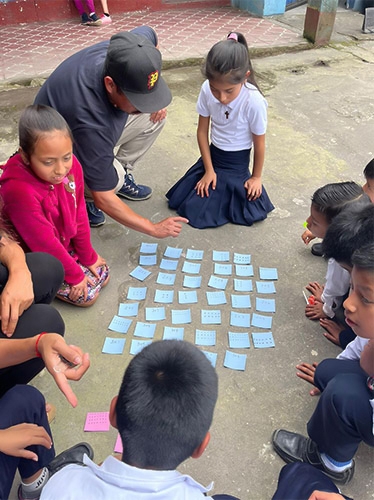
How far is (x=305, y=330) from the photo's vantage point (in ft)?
7.01

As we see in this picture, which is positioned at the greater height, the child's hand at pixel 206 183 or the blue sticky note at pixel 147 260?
the child's hand at pixel 206 183

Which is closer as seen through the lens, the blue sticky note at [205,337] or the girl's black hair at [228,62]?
the blue sticky note at [205,337]

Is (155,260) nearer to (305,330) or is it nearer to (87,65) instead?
(305,330)

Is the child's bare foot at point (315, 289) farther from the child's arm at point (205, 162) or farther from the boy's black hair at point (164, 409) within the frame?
the boy's black hair at point (164, 409)

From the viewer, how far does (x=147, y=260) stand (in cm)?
253

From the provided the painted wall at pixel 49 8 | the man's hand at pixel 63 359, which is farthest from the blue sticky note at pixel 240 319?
the painted wall at pixel 49 8

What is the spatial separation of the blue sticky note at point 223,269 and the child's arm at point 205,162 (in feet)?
1.67

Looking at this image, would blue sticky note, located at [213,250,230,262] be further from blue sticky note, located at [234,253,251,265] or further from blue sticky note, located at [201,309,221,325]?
blue sticky note, located at [201,309,221,325]

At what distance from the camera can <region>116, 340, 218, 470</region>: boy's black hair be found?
959 mm

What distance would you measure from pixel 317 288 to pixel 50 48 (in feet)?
14.8

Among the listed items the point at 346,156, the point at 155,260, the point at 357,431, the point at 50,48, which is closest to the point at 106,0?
the point at 50,48

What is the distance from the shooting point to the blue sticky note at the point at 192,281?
7.80ft

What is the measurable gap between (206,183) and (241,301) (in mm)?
829

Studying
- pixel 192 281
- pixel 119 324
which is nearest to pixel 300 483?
pixel 119 324
